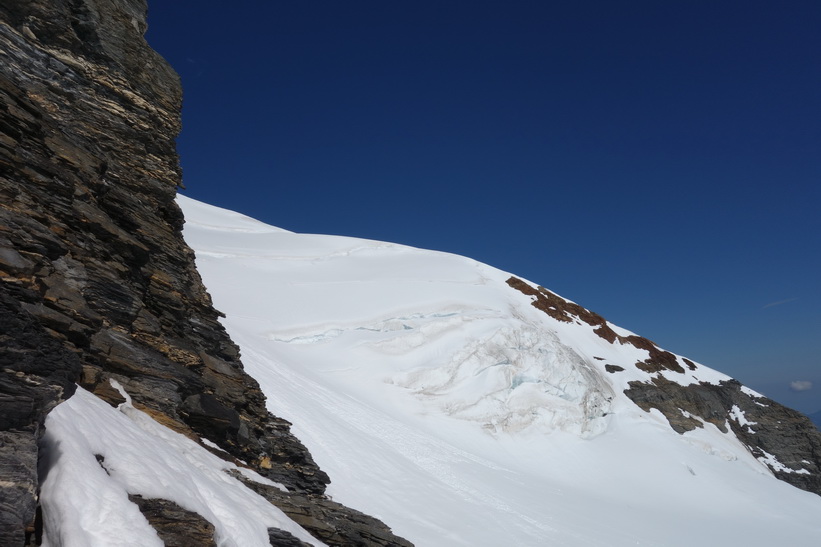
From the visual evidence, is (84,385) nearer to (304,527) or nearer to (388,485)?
(304,527)

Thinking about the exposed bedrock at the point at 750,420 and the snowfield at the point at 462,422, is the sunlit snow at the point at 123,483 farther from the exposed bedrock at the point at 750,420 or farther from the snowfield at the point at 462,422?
the exposed bedrock at the point at 750,420

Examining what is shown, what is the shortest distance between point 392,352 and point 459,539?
50.1 feet

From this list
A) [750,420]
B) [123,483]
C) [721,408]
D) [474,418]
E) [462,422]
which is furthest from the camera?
[750,420]

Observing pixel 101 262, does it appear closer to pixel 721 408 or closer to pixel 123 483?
pixel 123 483

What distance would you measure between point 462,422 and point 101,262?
21521 mm

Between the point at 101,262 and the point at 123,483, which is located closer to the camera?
the point at 123,483

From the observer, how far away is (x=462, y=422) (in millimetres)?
27094

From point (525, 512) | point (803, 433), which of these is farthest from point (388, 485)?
point (803, 433)

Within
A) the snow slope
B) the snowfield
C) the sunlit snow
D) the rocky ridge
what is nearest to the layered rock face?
the sunlit snow

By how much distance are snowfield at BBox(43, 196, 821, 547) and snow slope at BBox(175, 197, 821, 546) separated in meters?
0.11

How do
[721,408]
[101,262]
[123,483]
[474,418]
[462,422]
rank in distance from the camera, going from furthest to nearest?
1. [721,408]
2. [474,418]
3. [462,422]
4. [101,262]
5. [123,483]

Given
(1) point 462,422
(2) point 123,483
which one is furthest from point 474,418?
(2) point 123,483

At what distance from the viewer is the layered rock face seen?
16.4 ft

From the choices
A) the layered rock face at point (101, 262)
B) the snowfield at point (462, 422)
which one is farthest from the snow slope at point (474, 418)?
the layered rock face at point (101, 262)
